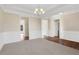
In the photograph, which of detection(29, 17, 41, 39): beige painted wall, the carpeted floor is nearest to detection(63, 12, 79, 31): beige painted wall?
the carpeted floor

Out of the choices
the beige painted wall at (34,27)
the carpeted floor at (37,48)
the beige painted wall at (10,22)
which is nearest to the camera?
the carpeted floor at (37,48)

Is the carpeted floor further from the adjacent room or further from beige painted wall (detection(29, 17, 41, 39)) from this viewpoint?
beige painted wall (detection(29, 17, 41, 39))

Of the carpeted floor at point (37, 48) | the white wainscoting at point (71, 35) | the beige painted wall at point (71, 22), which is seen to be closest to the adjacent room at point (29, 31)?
the carpeted floor at point (37, 48)

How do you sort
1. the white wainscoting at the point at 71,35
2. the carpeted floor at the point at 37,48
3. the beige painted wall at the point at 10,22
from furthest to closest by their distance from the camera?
the white wainscoting at the point at 71,35, the beige painted wall at the point at 10,22, the carpeted floor at the point at 37,48

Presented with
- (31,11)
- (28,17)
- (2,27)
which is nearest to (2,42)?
(2,27)

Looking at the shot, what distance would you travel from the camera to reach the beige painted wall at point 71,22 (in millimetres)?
4113

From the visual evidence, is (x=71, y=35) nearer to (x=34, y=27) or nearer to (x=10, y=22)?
(x=34, y=27)

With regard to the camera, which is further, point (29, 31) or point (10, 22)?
point (29, 31)

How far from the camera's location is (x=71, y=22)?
14.8 feet

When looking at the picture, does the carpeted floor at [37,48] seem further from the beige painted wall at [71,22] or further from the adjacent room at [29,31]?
the beige painted wall at [71,22]

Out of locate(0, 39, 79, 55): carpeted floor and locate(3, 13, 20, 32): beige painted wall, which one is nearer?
locate(0, 39, 79, 55): carpeted floor

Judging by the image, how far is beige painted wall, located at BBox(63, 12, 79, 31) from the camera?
411cm

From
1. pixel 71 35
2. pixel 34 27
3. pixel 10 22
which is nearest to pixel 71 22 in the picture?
pixel 71 35
